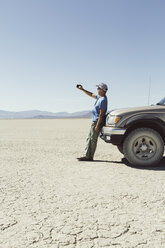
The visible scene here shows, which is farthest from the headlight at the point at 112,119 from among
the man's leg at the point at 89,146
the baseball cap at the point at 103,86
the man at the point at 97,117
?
the baseball cap at the point at 103,86

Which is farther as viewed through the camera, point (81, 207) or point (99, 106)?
point (99, 106)

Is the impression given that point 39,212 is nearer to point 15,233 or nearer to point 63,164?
point 15,233

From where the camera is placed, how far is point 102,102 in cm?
488

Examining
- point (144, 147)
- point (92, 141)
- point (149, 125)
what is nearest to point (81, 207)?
point (144, 147)

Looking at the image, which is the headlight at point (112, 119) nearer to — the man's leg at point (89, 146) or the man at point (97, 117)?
the man at point (97, 117)

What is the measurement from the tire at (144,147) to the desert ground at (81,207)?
21cm

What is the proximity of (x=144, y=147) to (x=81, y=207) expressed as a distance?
254 cm

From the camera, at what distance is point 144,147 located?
4.59 meters

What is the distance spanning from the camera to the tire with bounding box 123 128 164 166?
4.55 m

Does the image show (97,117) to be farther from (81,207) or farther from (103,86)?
(81,207)

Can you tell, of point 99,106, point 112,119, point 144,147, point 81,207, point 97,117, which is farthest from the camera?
point 97,117

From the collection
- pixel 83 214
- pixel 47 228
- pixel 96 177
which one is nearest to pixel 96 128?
pixel 96 177

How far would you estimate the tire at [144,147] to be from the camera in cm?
455

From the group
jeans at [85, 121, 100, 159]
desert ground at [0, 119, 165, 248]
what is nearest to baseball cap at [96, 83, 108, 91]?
jeans at [85, 121, 100, 159]
